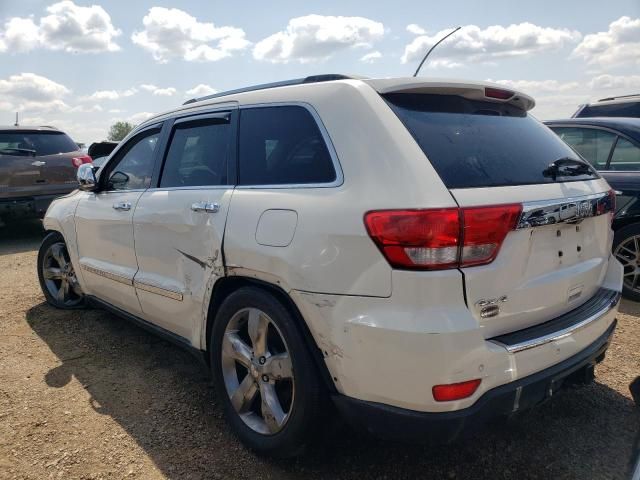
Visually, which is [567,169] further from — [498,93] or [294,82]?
[294,82]

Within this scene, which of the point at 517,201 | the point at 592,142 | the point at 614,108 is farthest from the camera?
the point at 614,108

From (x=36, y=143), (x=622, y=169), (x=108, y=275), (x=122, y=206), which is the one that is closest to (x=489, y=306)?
(x=122, y=206)

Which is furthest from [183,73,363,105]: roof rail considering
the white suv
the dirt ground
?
the dirt ground

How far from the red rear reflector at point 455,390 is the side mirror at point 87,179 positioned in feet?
10.2

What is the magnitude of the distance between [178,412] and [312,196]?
5.41ft

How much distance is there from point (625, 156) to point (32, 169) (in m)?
7.95

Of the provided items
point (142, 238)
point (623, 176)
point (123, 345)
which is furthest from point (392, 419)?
point (623, 176)

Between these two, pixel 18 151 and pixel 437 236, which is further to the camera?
pixel 18 151

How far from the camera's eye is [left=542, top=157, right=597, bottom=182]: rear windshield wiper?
2365 millimetres

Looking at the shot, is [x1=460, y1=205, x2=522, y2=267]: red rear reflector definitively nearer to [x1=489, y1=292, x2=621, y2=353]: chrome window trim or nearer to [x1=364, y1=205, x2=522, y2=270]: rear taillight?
[x1=364, y1=205, x2=522, y2=270]: rear taillight

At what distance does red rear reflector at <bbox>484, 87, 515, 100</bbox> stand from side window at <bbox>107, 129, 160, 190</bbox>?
2.13 metres

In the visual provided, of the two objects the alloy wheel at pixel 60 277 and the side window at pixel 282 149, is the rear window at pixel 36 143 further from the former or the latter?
the side window at pixel 282 149

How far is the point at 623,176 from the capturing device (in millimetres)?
4684

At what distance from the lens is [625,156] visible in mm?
4805
